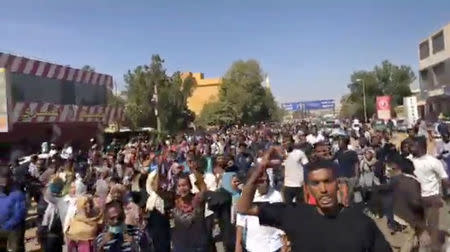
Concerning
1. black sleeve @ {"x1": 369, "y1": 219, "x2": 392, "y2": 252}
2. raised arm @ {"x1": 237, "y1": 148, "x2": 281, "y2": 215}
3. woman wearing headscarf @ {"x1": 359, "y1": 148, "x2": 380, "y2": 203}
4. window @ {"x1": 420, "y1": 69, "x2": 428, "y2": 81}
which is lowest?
woman wearing headscarf @ {"x1": 359, "y1": 148, "x2": 380, "y2": 203}

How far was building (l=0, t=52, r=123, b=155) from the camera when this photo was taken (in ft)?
79.4

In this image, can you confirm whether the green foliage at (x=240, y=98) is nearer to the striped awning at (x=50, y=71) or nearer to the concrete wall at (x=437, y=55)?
the concrete wall at (x=437, y=55)

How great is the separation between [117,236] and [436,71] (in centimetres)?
6289

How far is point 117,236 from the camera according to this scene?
532 cm

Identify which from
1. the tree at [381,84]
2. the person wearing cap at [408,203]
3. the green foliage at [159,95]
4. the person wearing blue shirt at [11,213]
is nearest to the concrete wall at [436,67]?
the tree at [381,84]

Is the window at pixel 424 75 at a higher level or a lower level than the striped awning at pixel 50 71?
higher

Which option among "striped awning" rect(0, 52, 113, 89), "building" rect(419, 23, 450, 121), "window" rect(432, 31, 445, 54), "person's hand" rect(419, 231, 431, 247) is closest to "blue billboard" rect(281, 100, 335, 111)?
"building" rect(419, 23, 450, 121)

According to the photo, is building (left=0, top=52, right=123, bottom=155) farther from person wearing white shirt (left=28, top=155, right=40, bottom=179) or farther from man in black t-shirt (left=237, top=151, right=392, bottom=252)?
man in black t-shirt (left=237, top=151, right=392, bottom=252)

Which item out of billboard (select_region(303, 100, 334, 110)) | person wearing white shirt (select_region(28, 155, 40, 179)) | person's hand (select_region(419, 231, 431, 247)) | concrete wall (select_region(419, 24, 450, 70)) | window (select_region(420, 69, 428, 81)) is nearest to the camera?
person's hand (select_region(419, 231, 431, 247))

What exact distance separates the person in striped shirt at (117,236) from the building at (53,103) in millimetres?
14198

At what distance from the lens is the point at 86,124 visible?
30.8 meters

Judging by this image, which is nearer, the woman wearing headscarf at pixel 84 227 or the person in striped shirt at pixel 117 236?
the person in striped shirt at pixel 117 236

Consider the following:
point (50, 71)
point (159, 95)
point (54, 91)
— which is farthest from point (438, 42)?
point (50, 71)

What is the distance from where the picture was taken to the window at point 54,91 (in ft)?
82.0
